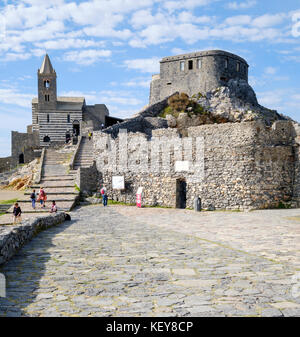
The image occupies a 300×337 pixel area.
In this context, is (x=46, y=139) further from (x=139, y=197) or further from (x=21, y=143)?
(x=139, y=197)

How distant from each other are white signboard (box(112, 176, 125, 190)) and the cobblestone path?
14.3 meters

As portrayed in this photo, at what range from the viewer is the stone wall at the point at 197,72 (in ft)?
140

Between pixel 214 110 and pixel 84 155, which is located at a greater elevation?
pixel 214 110

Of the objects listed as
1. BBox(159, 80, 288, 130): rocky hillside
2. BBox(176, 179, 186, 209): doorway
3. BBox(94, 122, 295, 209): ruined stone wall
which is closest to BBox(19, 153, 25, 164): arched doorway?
BBox(159, 80, 288, 130): rocky hillside

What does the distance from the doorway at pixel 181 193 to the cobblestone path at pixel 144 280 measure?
38.9ft

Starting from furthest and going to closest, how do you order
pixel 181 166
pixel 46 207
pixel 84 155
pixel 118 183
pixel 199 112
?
1. pixel 199 112
2. pixel 84 155
3. pixel 118 183
4. pixel 181 166
5. pixel 46 207

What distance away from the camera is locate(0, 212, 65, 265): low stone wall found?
766 cm

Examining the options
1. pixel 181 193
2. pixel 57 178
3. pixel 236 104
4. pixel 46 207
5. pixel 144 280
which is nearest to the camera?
pixel 144 280

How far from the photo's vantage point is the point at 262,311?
15.3 feet

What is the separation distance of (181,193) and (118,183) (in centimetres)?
452

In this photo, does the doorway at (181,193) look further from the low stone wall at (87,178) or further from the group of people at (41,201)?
the low stone wall at (87,178)

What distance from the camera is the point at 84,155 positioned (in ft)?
100

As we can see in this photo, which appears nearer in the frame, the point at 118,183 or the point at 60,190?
the point at 60,190

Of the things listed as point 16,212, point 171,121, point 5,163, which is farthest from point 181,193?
point 5,163
